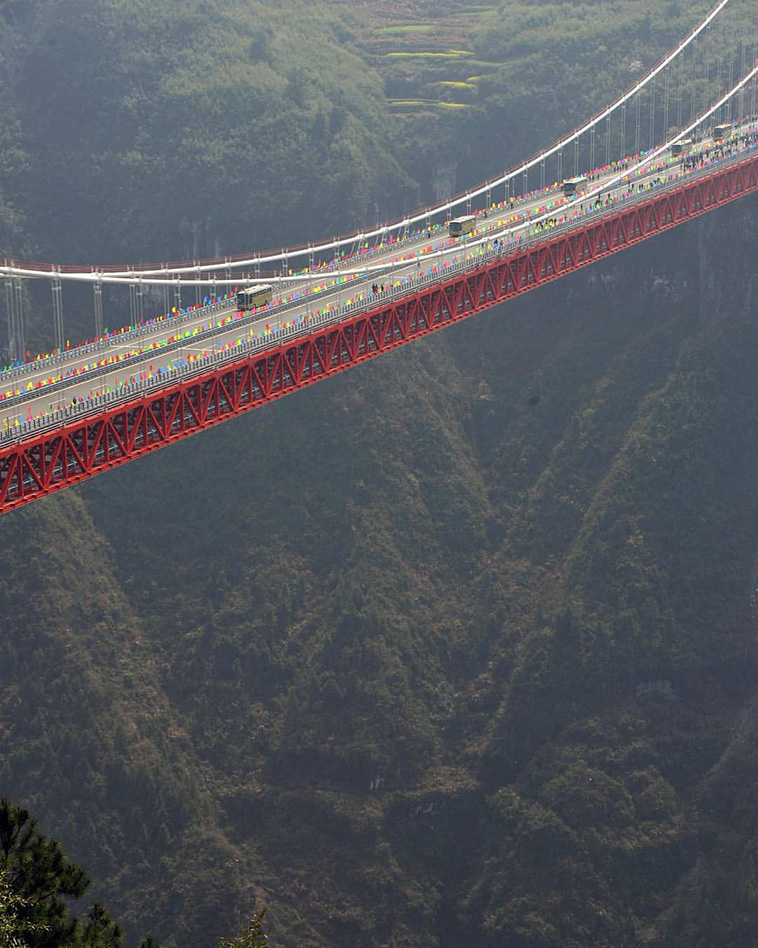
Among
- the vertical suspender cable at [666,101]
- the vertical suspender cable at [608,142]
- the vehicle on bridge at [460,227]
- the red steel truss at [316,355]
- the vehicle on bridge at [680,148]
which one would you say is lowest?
the red steel truss at [316,355]

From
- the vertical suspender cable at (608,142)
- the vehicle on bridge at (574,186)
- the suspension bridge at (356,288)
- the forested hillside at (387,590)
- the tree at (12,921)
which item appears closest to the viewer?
the tree at (12,921)

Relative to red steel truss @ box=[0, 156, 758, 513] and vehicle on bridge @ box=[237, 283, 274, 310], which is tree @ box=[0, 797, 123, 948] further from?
vehicle on bridge @ box=[237, 283, 274, 310]

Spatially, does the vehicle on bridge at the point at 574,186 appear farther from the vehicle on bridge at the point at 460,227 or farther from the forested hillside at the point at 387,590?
the vehicle on bridge at the point at 460,227

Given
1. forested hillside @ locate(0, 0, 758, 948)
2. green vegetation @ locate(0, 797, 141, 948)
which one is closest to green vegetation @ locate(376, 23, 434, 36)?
forested hillside @ locate(0, 0, 758, 948)

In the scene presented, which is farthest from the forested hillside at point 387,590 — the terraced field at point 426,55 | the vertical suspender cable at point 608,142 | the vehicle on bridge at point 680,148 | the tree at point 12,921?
the tree at point 12,921

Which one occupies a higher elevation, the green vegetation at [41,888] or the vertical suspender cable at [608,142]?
the vertical suspender cable at [608,142]

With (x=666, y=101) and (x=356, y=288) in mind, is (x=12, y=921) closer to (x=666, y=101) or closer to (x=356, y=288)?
(x=356, y=288)

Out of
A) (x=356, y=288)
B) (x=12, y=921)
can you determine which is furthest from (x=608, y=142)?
(x=12, y=921)
